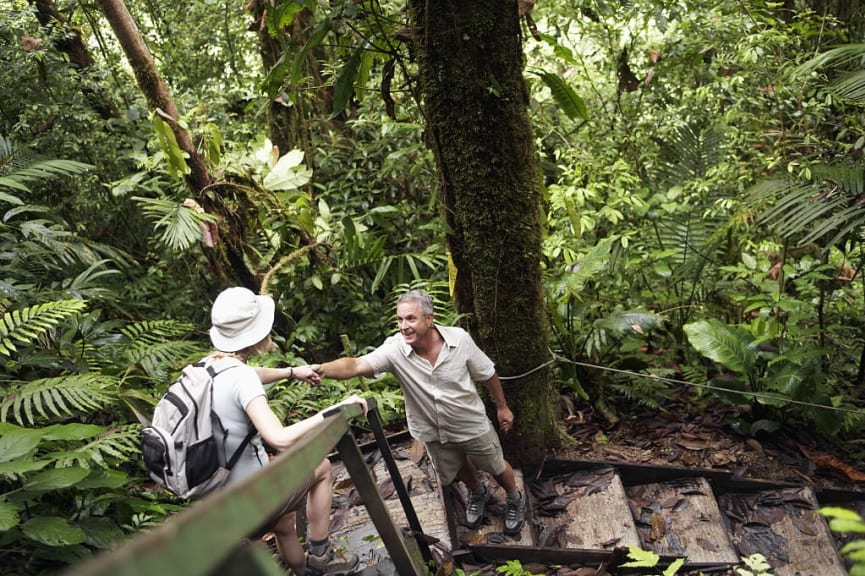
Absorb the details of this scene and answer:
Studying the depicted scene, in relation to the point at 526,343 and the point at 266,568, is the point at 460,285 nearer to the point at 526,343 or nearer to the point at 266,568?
the point at 526,343

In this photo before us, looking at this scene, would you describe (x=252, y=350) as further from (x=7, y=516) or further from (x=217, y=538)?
(x=217, y=538)

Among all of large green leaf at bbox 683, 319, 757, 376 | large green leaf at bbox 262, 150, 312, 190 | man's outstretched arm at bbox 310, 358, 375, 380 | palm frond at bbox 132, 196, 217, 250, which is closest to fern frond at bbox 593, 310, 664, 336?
large green leaf at bbox 683, 319, 757, 376

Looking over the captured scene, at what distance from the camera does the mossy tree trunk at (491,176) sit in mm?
3328

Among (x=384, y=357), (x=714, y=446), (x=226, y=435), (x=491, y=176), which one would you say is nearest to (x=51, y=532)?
(x=226, y=435)

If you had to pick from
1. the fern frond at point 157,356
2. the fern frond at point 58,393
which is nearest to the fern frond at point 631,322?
the fern frond at point 157,356

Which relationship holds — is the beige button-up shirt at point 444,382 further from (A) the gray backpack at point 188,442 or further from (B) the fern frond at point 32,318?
(B) the fern frond at point 32,318

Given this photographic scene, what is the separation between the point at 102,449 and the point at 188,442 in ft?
3.52

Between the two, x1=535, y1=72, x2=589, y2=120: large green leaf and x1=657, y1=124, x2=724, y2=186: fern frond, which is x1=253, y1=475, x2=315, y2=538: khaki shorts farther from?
x1=657, y1=124, x2=724, y2=186: fern frond

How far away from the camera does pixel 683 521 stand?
3.76 metres

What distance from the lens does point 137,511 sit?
306 cm

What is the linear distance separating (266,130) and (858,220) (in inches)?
228

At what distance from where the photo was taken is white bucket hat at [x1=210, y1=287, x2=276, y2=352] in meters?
2.64

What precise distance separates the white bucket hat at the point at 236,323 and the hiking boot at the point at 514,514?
1837 mm

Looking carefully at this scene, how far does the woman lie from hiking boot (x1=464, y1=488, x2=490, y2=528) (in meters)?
0.85
